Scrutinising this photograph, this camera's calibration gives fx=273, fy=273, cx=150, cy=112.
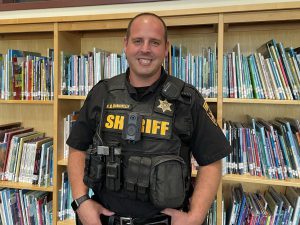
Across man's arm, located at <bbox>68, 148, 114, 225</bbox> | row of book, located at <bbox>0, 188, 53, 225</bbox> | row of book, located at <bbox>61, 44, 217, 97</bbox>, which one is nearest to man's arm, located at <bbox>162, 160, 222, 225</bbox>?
man's arm, located at <bbox>68, 148, 114, 225</bbox>

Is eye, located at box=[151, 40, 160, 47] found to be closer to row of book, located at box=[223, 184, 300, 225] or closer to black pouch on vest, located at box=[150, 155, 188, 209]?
black pouch on vest, located at box=[150, 155, 188, 209]

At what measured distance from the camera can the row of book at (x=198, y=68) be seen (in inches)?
57.7

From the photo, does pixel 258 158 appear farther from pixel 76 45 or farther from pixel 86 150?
pixel 76 45

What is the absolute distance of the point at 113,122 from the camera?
1.12 metres

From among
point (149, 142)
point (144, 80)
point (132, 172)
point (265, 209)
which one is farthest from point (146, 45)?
point (265, 209)

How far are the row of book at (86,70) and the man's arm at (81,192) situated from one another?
1.63 ft

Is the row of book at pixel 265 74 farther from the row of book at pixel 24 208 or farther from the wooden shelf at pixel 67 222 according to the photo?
the row of book at pixel 24 208

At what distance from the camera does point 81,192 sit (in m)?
1.19

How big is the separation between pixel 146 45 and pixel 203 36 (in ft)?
2.59

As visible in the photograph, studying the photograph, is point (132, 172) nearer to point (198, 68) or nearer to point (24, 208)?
point (198, 68)

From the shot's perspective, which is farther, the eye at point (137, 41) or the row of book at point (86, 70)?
the row of book at point (86, 70)

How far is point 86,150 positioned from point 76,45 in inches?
34.1

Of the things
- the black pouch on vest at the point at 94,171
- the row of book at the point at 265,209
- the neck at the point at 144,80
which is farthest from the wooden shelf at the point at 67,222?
the neck at the point at 144,80

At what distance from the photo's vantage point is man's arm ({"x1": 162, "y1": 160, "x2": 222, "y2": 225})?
3.50 feet
